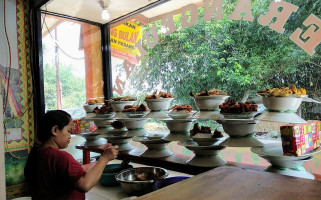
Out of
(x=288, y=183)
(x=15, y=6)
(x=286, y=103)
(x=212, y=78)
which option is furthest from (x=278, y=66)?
(x=15, y=6)

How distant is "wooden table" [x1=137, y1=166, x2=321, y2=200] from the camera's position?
2.73 ft

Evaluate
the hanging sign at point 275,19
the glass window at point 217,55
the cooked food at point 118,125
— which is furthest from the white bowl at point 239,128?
the cooked food at point 118,125

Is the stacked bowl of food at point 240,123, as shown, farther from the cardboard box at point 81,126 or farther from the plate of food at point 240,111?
the cardboard box at point 81,126

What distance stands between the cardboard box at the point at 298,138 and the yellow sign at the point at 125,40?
2732 millimetres

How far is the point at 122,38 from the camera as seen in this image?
3793 mm

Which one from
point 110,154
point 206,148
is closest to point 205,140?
point 206,148

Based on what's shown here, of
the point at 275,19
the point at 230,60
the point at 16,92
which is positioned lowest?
the point at 16,92

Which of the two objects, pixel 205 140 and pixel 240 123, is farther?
pixel 205 140

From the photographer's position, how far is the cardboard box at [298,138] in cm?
Result: 123

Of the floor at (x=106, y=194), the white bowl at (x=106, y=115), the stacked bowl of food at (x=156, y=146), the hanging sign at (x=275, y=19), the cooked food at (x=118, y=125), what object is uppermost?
the hanging sign at (x=275, y=19)

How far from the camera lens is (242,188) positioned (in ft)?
2.97

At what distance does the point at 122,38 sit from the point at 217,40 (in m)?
1.57

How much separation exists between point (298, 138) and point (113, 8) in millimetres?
2706

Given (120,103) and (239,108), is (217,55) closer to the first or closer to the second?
(120,103)
